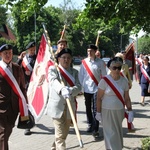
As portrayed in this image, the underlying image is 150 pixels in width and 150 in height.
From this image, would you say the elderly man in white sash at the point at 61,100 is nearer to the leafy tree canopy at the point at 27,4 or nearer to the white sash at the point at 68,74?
the white sash at the point at 68,74

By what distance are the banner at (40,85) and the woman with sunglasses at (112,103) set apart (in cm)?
120

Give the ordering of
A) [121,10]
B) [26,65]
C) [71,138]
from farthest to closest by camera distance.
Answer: [26,65] < [71,138] < [121,10]

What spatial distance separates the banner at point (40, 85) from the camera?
6.15 metres

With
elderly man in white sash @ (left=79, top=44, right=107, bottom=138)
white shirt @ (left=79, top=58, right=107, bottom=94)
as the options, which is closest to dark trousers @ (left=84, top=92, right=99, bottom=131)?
elderly man in white sash @ (left=79, top=44, right=107, bottom=138)

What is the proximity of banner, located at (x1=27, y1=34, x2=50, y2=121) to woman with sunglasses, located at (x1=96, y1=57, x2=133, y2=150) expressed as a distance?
1.20m

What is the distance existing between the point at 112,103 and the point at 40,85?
64.8 inches

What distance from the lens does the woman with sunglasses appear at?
5.32 meters

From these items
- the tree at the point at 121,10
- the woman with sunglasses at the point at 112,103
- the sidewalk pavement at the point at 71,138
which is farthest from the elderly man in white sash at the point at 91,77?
the woman with sunglasses at the point at 112,103

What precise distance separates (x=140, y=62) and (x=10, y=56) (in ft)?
29.4

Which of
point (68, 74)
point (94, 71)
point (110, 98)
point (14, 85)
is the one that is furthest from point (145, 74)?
point (14, 85)

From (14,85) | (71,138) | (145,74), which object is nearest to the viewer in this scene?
(14,85)

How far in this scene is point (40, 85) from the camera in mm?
6426

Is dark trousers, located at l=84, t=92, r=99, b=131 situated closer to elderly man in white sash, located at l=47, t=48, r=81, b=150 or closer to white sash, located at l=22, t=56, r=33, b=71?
white sash, located at l=22, t=56, r=33, b=71

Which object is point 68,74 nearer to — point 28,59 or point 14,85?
point 14,85
